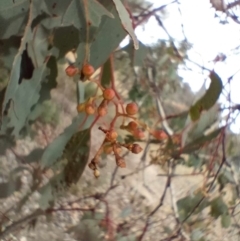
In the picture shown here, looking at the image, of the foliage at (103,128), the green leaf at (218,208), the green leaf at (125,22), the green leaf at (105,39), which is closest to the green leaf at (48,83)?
the foliage at (103,128)

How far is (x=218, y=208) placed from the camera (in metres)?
0.83

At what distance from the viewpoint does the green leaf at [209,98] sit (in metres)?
0.62

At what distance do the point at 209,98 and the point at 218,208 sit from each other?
26 centimetres

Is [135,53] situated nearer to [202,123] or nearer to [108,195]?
[202,123]

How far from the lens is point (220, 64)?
791 millimetres

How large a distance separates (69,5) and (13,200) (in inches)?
15.0

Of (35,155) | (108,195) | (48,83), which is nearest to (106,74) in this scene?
(48,83)

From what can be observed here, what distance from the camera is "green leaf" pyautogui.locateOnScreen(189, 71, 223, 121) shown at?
62 cm

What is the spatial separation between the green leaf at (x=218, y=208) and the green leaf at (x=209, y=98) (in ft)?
0.74

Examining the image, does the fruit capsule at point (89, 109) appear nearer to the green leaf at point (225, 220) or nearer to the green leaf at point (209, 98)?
the green leaf at point (209, 98)

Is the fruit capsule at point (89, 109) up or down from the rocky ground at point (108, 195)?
down

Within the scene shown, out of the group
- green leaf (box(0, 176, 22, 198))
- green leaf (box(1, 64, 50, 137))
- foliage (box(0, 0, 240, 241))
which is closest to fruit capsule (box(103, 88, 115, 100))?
foliage (box(0, 0, 240, 241))

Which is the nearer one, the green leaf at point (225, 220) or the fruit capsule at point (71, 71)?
the fruit capsule at point (71, 71)

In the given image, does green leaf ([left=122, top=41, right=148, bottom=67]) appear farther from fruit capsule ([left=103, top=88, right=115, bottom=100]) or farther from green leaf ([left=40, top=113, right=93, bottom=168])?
fruit capsule ([left=103, top=88, right=115, bottom=100])
